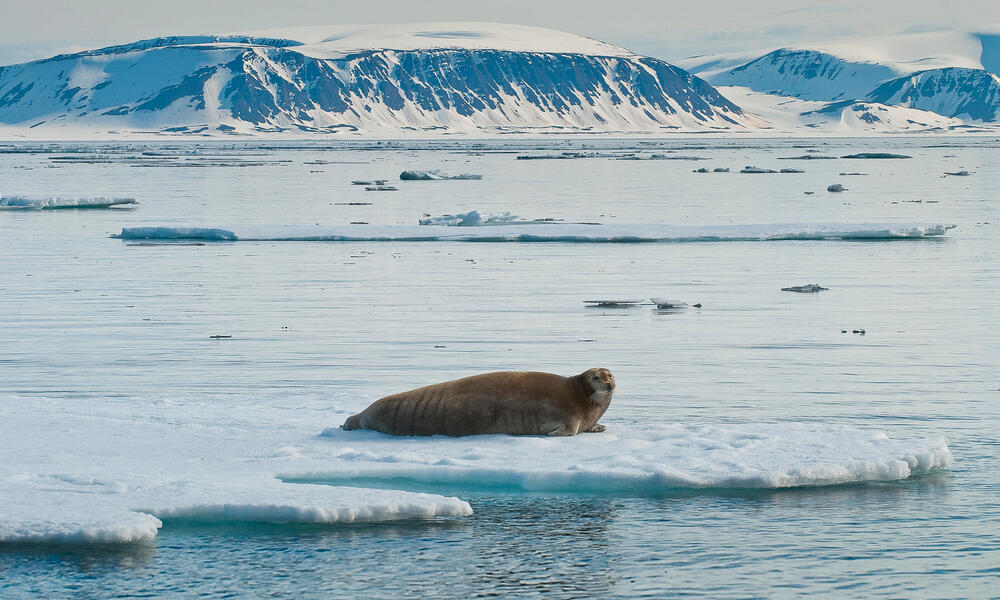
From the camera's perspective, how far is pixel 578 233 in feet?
99.6

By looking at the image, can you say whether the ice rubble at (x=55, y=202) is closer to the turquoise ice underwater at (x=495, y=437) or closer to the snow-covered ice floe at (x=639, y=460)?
the turquoise ice underwater at (x=495, y=437)

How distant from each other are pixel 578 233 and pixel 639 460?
21.3m

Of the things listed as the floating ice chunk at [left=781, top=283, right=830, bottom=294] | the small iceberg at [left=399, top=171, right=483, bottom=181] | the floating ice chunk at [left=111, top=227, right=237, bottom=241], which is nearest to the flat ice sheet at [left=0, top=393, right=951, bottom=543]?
the floating ice chunk at [left=781, top=283, right=830, bottom=294]

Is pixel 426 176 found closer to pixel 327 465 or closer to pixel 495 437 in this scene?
pixel 495 437

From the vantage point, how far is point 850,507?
8422 mm

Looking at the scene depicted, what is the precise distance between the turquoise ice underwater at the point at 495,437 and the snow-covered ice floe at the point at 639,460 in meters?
0.03

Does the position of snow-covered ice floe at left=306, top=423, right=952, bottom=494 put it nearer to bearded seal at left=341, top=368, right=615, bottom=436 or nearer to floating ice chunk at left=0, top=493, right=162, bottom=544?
bearded seal at left=341, top=368, right=615, bottom=436

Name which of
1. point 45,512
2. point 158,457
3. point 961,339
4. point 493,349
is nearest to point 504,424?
point 158,457

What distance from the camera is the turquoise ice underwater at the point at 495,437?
7344mm

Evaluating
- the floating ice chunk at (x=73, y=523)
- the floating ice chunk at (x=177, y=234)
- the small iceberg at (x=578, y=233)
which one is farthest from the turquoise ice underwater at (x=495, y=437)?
the floating ice chunk at (x=177, y=234)

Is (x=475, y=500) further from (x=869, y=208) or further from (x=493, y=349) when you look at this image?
(x=869, y=208)

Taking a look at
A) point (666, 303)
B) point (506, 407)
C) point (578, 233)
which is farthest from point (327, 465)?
point (578, 233)

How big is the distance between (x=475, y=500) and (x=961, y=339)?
9.01 m

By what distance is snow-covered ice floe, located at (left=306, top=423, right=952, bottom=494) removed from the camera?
878cm
